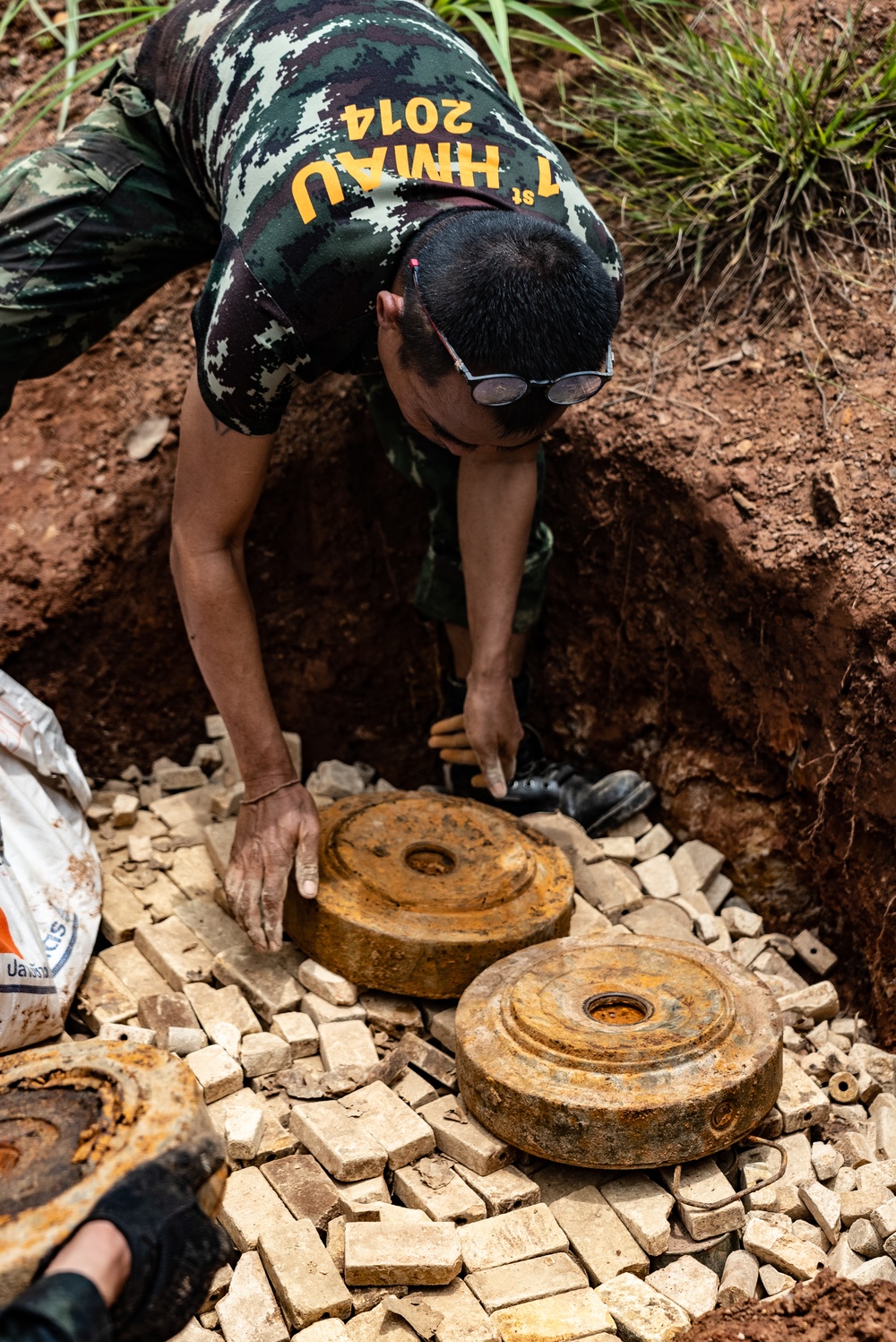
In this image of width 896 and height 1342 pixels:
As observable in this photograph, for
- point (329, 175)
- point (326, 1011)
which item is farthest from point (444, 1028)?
point (329, 175)

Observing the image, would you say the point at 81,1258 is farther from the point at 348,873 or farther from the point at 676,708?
the point at 676,708

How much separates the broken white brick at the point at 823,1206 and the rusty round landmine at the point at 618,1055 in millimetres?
148

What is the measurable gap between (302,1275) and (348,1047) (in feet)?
1.78

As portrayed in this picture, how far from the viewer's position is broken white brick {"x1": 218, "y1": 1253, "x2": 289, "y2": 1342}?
6.29 feet

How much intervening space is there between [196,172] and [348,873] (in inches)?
60.8

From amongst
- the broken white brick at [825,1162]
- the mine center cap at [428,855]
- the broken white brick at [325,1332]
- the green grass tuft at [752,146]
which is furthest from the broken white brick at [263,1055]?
the green grass tuft at [752,146]

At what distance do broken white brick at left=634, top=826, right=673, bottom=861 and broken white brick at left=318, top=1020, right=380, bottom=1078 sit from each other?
97 centimetres

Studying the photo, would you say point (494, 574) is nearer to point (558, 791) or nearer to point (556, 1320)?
point (558, 791)

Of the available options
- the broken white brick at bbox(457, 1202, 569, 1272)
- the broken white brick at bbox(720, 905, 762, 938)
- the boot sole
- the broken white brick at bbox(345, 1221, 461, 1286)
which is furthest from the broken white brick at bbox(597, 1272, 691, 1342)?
the boot sole

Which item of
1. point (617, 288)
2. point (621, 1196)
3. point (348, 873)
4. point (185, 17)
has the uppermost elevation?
point (185, 17)

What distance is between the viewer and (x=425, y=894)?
8.86 feet

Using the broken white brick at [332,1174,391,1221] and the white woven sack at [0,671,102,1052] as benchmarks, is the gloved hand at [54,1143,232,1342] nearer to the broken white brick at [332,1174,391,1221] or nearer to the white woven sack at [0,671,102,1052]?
the broken white brick at [332,1174,391,1221]

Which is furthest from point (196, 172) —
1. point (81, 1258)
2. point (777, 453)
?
point (81, 1258)

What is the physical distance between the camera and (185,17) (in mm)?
2705
